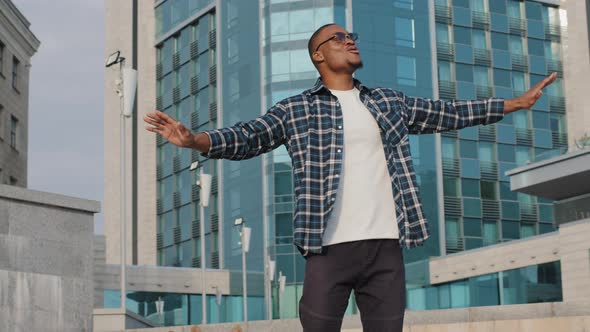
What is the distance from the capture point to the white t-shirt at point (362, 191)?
4879 millimetres

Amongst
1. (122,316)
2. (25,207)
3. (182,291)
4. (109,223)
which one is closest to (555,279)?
(182,291)

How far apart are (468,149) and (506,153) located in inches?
117

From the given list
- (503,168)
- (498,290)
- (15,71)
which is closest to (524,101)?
(15,71)

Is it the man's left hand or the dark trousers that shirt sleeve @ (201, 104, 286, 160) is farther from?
the man's left hand

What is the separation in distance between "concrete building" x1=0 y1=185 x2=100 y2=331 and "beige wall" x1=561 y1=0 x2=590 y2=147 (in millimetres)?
60725

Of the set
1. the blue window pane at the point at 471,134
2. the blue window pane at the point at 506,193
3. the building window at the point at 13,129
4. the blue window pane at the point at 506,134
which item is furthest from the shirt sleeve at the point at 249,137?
the blue window pane at the point at 506,134

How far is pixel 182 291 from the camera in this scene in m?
65.1

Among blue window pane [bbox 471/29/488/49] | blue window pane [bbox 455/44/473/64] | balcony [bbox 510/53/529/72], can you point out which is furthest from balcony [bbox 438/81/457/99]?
balcony [bbox 510/53/529/72]

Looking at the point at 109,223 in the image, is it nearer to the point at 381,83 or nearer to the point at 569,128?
the point at 381,83

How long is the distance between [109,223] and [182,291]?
20436mm

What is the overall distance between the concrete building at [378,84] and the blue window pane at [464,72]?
0.31 feet

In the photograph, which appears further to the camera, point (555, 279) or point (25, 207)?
point (555, 279)

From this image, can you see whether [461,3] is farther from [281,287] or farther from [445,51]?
[281,287]

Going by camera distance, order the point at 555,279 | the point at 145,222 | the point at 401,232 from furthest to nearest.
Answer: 1. the point at 145,222
2. the point at 555,279
3. the point at 401,232
